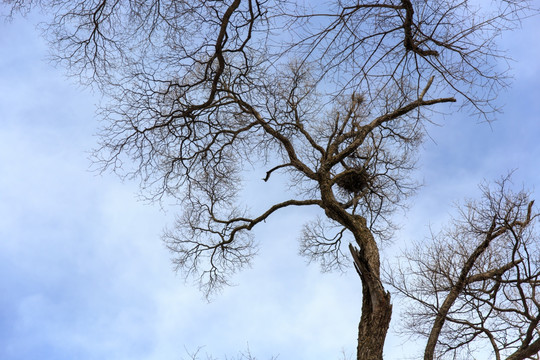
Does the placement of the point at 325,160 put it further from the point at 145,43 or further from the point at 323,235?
the point at 145,43

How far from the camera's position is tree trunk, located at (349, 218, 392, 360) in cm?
611

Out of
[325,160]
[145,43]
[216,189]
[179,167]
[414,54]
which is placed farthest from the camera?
[216,189]

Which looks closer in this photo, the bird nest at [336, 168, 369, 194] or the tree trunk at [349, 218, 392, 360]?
the tree trunk at [349, 218, 392, 360]

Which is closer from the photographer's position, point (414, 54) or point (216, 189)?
point (414, 54)

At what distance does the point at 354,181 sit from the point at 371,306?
3216 millimetres

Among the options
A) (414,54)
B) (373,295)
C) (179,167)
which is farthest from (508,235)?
(179,167)

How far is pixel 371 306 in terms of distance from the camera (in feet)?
21.1

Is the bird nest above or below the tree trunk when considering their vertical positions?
above

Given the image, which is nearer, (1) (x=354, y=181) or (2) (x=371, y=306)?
(2) (x=371, y=306)

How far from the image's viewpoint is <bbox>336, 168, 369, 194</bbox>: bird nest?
871 cm

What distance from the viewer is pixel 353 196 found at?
9234 millimetres

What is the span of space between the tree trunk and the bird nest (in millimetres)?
2120

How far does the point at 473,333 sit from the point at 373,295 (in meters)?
2.39

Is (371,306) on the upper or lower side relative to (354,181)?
lower
